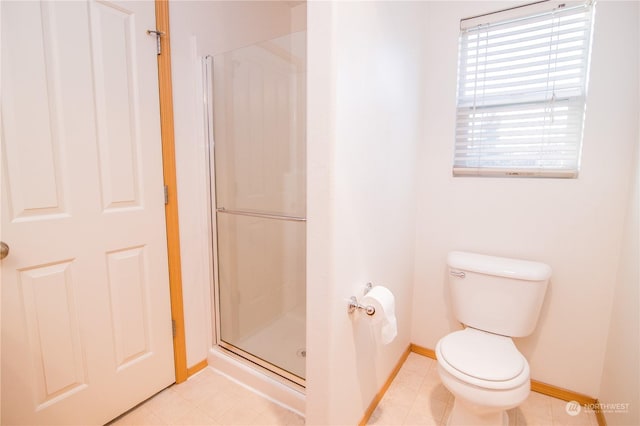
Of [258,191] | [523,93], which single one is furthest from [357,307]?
[523,93]

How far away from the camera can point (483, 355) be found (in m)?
1.31

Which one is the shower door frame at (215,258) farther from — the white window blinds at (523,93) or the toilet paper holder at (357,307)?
the white window blinds at (523,93)

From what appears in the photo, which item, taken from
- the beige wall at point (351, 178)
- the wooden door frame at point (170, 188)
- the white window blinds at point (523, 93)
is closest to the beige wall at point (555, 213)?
the white window blinds at point (523, 93)

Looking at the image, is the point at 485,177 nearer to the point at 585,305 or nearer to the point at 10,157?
the point at 585,305

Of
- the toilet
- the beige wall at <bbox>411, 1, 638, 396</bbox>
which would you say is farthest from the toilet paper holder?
the beige wall at <bbox>411, 1, 638, 396</bbox>

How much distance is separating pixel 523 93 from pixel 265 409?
209cm

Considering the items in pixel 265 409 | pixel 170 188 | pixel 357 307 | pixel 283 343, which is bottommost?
pixel 265 409

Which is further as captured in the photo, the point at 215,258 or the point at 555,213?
the point at 215,258

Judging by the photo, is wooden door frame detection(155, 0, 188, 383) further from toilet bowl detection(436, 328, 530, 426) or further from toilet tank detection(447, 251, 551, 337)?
toilet tank detection(447, 251, 551, 337)

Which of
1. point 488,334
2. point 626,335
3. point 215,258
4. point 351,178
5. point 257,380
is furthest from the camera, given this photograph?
point 215,258

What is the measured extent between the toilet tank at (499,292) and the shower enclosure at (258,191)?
3.01ft

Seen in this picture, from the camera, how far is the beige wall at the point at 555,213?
54.7 inches

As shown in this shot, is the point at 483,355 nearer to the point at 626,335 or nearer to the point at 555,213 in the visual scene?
the point at 626,335

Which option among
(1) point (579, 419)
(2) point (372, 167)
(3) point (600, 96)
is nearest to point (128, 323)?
(2) point (372, 167)
